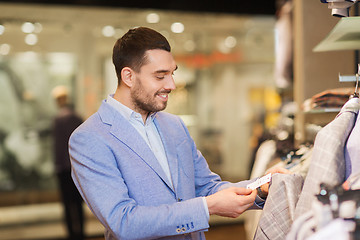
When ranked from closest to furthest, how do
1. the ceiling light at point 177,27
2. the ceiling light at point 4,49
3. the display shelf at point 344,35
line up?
1. the display shelf at point 344,35
2. the ceiling light at point 4,49
3. the ceiling light at point 177,27

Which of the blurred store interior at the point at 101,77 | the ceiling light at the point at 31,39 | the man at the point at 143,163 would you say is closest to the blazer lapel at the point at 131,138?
the man at the point at 143,163

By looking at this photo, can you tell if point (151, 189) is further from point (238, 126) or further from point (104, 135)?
point (238, 126)

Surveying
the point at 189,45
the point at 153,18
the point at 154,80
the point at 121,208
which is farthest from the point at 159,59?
the point at 189,45

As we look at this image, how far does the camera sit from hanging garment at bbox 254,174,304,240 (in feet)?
5.24

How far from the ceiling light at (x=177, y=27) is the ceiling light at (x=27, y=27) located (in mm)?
2138

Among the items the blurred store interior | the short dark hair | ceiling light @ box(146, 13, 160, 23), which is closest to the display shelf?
the short dark hair

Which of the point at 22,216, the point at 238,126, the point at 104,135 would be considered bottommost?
the point at 22,216

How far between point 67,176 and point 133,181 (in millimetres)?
3806

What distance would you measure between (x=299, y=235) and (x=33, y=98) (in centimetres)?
617

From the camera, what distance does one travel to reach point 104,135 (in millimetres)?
1790

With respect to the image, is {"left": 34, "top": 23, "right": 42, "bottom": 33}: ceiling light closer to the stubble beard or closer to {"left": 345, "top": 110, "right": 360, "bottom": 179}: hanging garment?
the stubble beard

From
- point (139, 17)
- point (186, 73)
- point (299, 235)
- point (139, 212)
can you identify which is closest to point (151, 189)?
point (139, 212)

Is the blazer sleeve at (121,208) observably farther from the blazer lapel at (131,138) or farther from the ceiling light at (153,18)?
the ceiling light at (153,18)

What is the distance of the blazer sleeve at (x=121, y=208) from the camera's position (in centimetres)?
161
